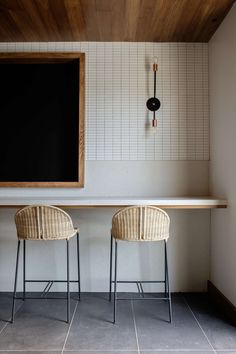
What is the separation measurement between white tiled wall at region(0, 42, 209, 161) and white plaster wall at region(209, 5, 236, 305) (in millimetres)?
144

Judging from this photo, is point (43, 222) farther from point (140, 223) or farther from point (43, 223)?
point (140, 223)

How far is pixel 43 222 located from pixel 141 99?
1.53m

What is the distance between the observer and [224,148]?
8.06ft

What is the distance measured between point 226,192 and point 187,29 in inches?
59.7

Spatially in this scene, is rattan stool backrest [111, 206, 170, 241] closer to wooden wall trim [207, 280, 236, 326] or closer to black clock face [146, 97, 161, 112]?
wooden wall trim [207, 280, 236, 326]

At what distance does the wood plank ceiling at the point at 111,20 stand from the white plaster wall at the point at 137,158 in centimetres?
13

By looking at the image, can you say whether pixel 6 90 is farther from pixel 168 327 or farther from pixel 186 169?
pixel 168 327

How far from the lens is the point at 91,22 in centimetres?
250

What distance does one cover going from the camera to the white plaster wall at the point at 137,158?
2.80 meters

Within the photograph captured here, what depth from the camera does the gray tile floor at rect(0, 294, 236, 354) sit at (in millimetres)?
1882

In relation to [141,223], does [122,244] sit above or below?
below

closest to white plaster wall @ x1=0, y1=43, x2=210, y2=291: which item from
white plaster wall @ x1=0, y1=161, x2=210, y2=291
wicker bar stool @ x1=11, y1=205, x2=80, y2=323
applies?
white plaster wall @ x1=0, y1=161, x2=210, y2=291

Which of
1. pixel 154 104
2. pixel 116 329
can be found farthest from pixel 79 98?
pixel 116 329

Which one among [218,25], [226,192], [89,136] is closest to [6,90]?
[89,136]
